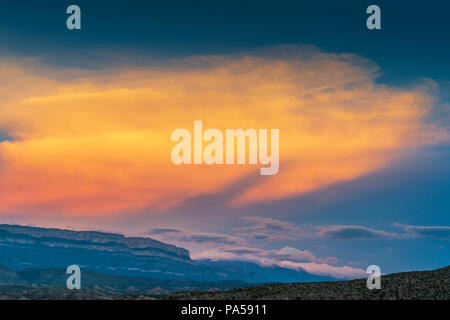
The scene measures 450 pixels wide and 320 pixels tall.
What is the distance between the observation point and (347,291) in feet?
222

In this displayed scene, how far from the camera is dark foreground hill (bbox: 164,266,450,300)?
64375mm

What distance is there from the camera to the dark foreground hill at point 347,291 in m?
64.4
